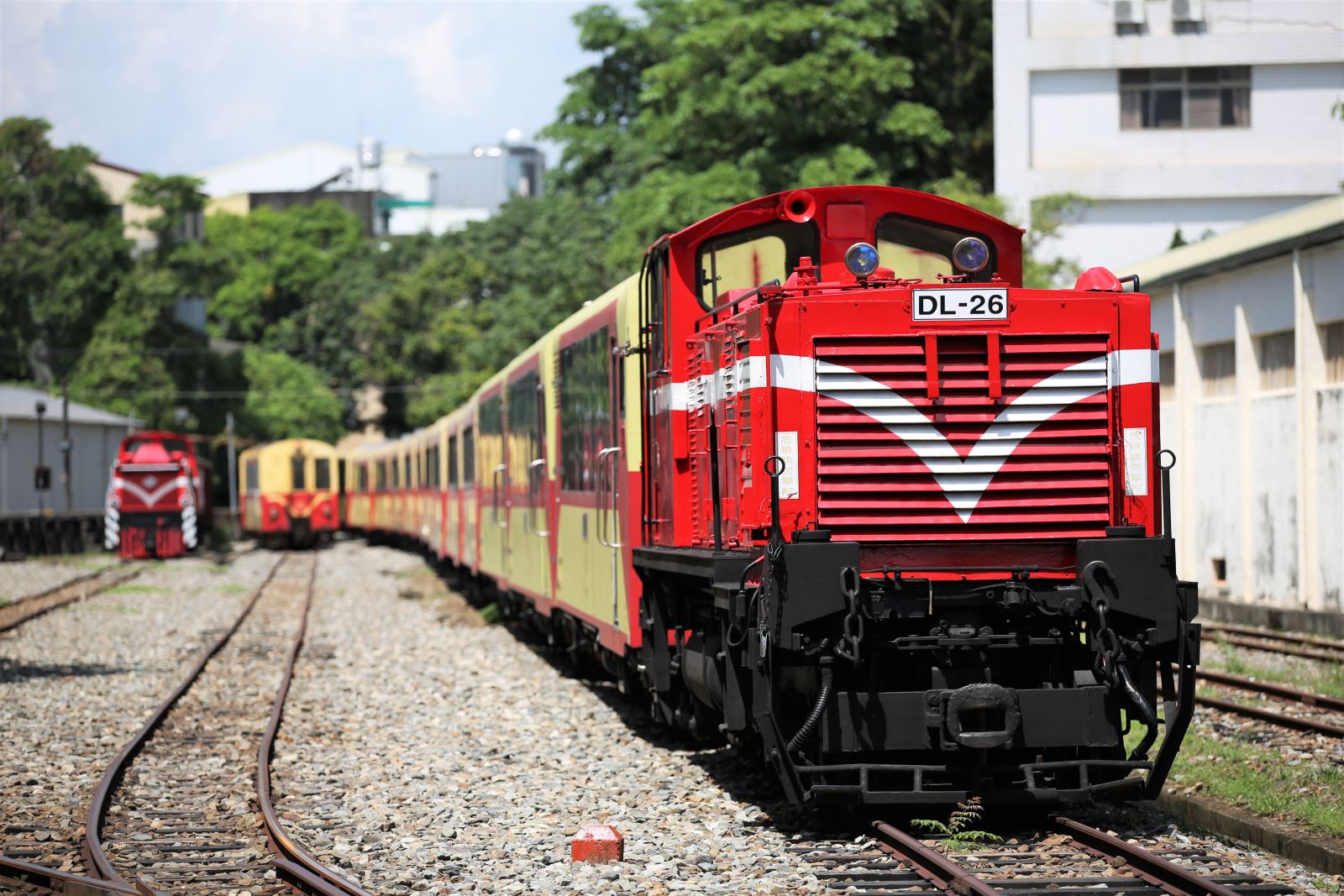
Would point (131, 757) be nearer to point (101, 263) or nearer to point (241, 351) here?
point (101, 263)

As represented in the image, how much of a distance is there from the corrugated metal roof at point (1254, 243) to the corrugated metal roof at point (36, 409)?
33145 millimetres

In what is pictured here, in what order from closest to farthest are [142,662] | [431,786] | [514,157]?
[431,786], [142,662], [514,157]

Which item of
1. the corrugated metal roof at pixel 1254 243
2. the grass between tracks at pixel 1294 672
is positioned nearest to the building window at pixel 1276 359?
the corrugated metal roof at pixel 1254 243

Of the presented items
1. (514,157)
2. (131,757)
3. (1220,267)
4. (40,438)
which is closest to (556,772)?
(131,757)

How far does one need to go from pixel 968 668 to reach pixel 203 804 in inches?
181

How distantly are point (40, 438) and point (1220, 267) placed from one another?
3390 cm

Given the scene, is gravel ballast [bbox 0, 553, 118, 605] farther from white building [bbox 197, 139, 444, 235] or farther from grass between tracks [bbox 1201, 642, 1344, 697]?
white building [bbox 197, 139, 444, 235]

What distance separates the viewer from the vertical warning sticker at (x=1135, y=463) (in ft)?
24.7

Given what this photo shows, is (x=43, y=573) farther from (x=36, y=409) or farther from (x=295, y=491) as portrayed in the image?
(x=36, y=409)

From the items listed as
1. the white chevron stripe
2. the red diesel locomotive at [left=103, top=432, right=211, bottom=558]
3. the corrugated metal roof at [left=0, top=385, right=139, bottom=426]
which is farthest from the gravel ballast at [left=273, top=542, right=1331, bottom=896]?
the corrugated metal roof at [left=0, top=385, right=139, bottom=426]

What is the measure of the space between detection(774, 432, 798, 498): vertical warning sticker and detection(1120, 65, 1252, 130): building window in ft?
97.0

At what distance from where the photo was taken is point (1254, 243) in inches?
759

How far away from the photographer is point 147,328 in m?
55.4

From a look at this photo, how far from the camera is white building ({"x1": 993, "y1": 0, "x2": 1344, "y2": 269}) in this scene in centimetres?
3412
